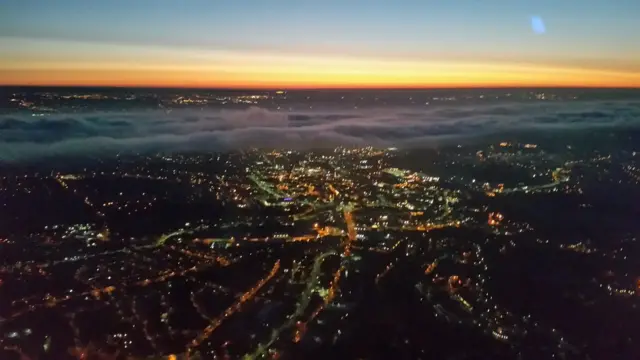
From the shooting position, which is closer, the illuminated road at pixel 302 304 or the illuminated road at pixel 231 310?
the illuminated road at pixel 302 304

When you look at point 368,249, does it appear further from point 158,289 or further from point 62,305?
point 62,305

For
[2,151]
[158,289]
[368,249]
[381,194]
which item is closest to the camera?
[158,289]

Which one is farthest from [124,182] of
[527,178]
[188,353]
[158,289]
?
[527,178]

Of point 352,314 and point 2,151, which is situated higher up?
point 2,151

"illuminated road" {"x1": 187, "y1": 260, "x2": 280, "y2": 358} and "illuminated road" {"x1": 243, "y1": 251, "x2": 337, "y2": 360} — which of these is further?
"illuminated road" {"x1": 187, "y1": 260, "x2": 280, "y2": 358}

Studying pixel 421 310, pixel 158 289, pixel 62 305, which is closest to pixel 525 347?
pixel 421 310

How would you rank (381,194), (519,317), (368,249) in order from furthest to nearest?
(381,194)
(368,249)
(519,317)

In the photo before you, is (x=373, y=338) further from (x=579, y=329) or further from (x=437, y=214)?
(x=437, y=214)

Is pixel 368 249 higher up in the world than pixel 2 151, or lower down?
lower down

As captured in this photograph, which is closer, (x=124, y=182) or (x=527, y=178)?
(x=124, y=182)
